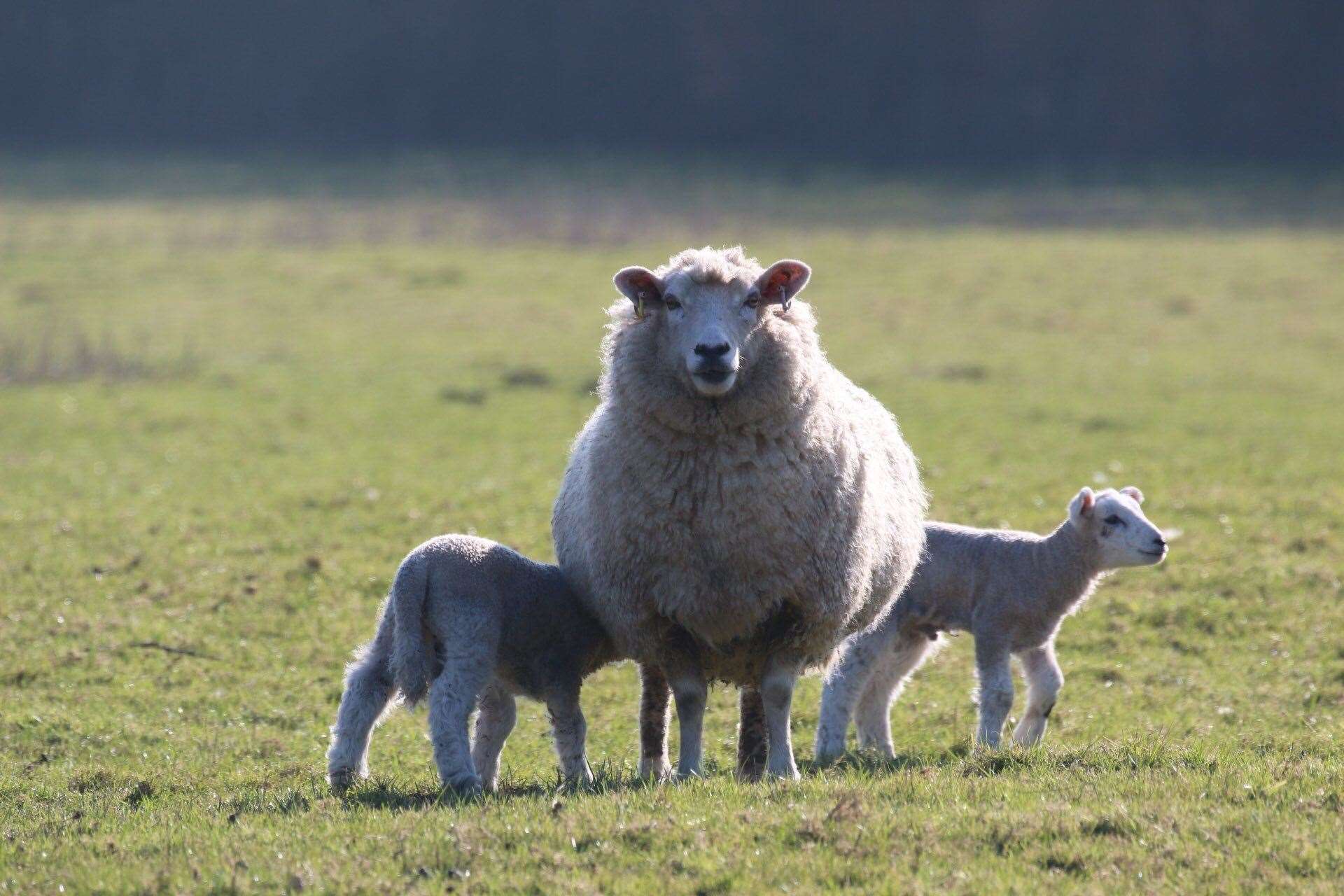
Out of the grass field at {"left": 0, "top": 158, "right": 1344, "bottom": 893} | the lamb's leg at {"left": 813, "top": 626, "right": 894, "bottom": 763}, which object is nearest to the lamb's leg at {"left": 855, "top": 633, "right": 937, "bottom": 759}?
the lamb's leg at {"left": 813, "top": 626, "right": 894, "bottom": 763}

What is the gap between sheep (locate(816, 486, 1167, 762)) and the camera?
920 centimetres

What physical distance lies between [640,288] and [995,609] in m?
2.82

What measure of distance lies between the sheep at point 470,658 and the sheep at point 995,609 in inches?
66.3

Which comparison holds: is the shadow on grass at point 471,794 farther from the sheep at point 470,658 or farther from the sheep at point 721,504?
the sheep at point 721,504

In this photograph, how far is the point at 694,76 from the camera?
8675cm

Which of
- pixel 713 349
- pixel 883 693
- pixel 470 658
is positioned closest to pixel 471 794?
pixel 470 658

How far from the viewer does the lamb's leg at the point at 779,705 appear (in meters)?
8.01

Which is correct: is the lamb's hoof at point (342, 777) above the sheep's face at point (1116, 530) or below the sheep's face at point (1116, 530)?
below

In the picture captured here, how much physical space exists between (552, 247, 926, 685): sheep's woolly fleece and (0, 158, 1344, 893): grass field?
2.96ft

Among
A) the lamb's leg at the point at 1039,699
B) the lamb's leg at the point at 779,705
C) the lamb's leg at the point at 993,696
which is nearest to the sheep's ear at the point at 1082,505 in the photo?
the lamb's leg at the point at 1039,699

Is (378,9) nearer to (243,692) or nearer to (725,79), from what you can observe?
(725,79)

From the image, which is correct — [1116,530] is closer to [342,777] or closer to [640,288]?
[640,288]

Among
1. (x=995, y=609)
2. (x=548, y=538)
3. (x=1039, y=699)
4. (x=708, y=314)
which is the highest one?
(x=708, y=314)

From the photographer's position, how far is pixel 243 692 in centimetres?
1033
